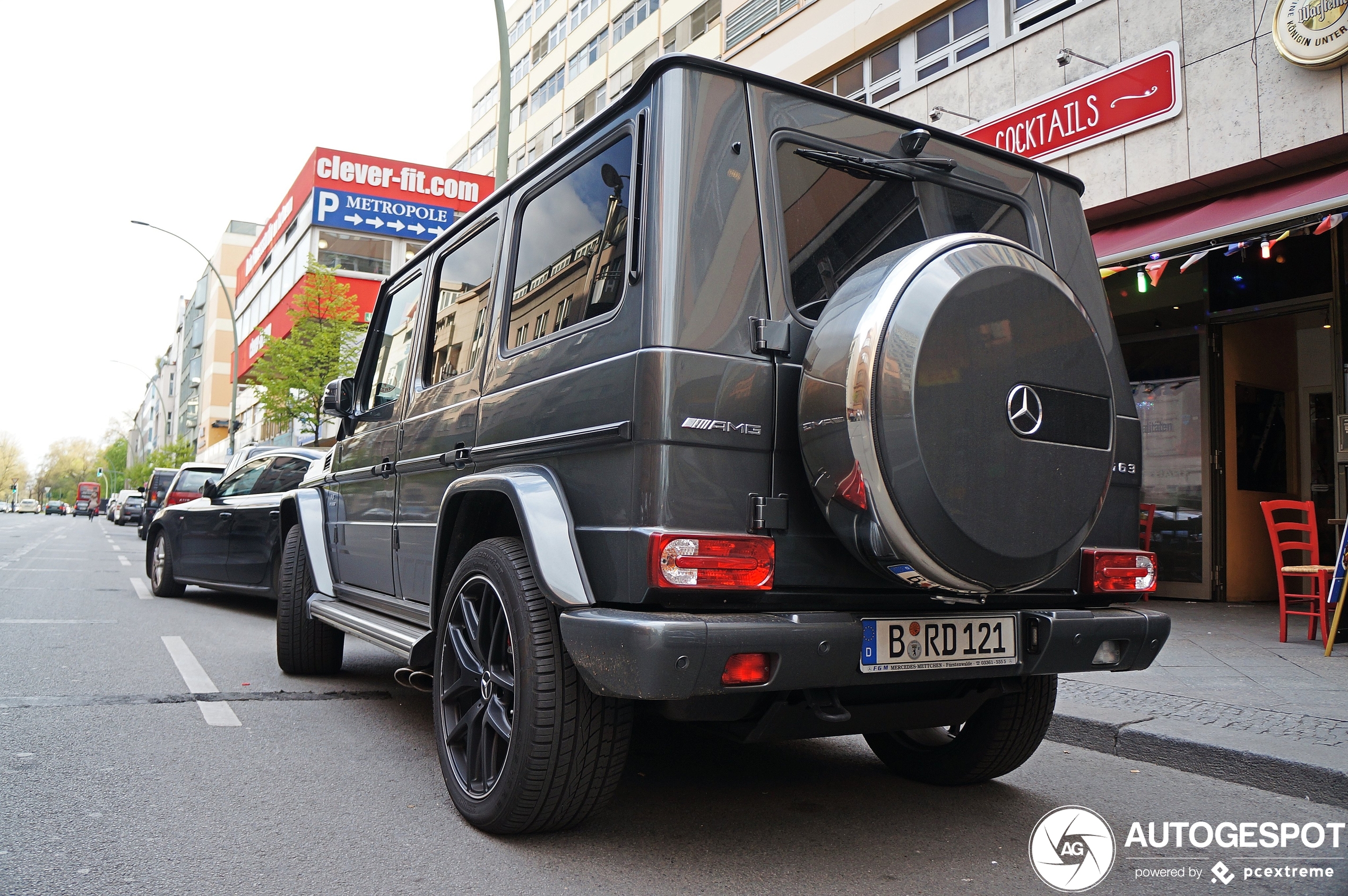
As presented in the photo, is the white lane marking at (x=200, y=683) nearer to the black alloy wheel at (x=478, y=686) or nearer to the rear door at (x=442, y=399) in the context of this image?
the rear door at (x=442, y=399)

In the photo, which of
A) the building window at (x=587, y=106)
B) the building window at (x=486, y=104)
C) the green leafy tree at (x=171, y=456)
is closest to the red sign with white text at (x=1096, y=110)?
the building window at (x=587, y=106)

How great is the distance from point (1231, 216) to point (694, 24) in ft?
70.9

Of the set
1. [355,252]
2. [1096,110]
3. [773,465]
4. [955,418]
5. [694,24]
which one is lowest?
[773,465]

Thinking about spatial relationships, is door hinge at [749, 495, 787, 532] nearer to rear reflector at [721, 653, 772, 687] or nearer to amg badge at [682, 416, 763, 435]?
amg badge at [682, 416, 763, 435]

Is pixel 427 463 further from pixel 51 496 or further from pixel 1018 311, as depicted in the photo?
pixel 51 496

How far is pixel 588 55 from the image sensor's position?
33562mm

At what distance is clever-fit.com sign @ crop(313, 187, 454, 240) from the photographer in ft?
118

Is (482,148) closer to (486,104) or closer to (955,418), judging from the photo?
(486,104)

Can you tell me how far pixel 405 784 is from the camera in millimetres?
3604

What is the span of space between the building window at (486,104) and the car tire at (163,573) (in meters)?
34.3

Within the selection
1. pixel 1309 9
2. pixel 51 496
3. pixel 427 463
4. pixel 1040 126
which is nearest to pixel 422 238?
pixel 1040 126

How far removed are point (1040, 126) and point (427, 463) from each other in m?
8.90

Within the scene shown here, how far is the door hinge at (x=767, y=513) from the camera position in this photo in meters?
2.68

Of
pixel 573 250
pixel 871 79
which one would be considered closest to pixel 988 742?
pixel 573 250
